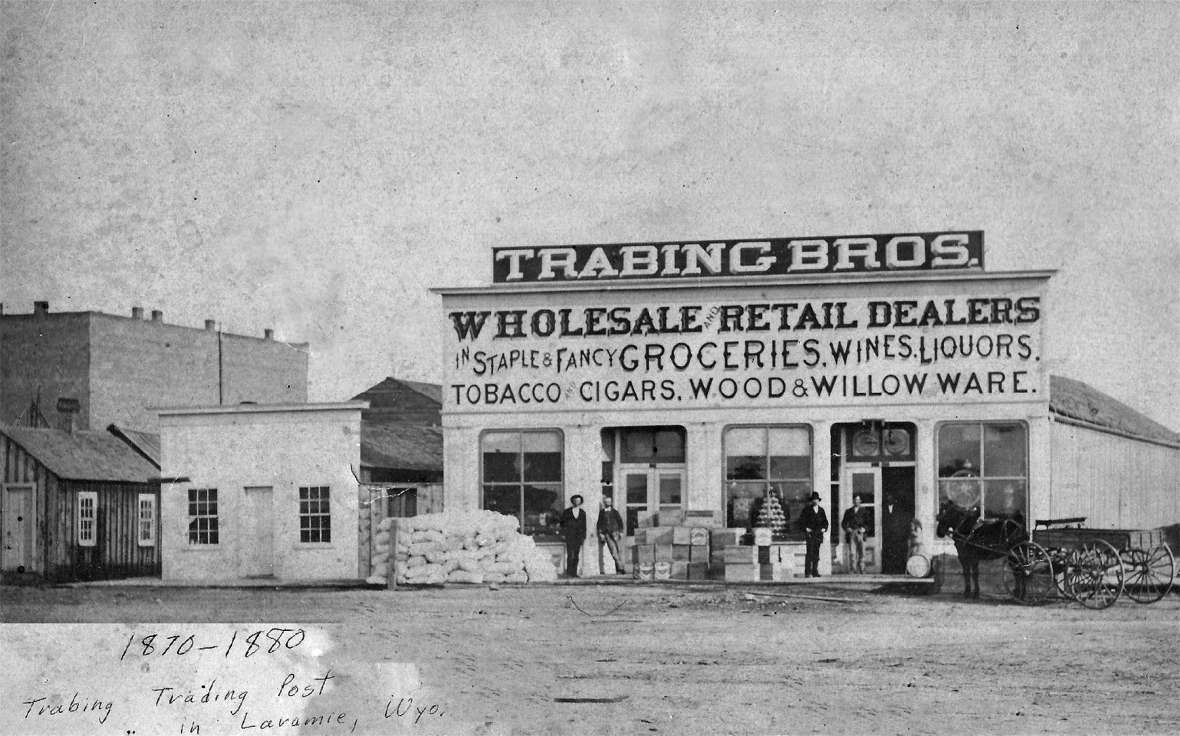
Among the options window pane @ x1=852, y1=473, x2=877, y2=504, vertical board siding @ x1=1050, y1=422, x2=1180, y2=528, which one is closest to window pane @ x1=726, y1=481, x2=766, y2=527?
window pane @ x1=852, y1=473, x2=877, y2=504

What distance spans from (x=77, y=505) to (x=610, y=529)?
9.35m

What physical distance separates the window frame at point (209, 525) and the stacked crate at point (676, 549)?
22.3 feet

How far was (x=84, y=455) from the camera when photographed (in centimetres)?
2583

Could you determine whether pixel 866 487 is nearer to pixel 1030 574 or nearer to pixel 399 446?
pixel 1030 574

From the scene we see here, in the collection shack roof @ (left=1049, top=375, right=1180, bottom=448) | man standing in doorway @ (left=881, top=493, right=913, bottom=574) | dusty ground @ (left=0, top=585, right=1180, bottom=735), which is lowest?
dusty ground @ (left=0, top=585, right=1180, bottom=735)

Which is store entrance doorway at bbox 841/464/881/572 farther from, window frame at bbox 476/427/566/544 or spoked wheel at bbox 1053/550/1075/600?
window frame at bbox 476/427/566/544

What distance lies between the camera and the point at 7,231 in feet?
67.5

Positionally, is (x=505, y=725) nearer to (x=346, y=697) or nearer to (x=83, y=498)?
(x=346, y=697)

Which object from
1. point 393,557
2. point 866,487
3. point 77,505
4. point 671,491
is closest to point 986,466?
point 866,487

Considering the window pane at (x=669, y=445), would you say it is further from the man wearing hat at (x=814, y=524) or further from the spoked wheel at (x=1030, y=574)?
the spoked wheel at (x=1030, y=574)

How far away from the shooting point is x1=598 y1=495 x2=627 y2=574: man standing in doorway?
23.6 meters

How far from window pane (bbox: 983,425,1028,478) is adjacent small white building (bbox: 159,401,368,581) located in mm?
9960

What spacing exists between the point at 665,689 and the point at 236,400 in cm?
1107

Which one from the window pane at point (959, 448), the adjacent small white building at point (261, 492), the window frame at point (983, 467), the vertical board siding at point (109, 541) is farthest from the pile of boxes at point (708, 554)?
the vertical board siding at point (109, 541)
